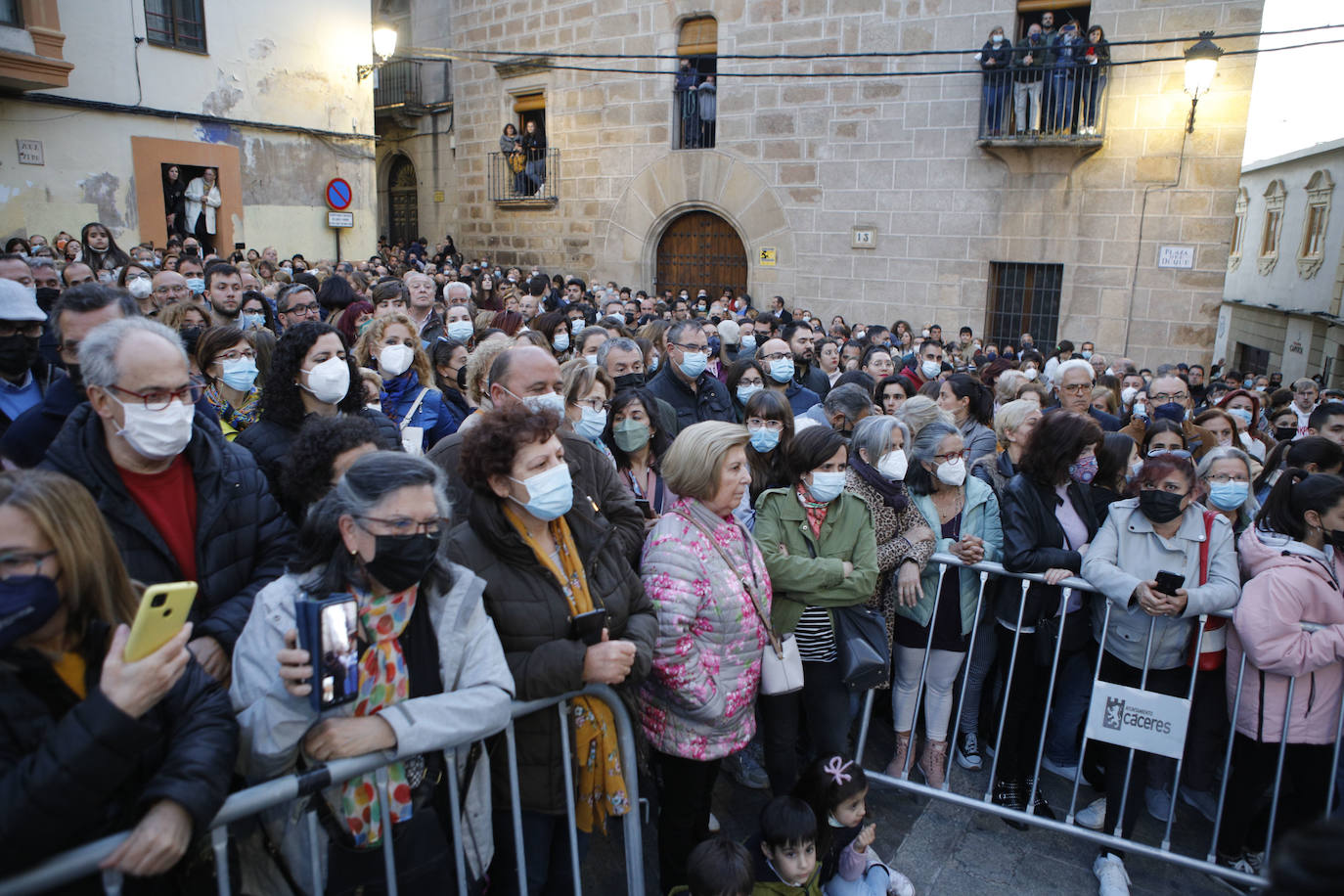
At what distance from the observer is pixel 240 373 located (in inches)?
154

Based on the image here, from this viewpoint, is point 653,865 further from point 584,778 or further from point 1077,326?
point 1077,326

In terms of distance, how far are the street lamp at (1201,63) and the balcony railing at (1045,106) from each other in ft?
4.18

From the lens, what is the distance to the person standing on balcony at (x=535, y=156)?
18266 mm

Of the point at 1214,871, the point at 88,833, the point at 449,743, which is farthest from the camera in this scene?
the point at 1214,871

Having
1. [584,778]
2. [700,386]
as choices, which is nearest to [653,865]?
[584,778]

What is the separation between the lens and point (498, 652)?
2.33 m

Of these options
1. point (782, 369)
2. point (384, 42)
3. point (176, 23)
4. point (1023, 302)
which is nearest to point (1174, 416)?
point (782, 369)

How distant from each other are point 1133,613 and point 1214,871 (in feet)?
3.38

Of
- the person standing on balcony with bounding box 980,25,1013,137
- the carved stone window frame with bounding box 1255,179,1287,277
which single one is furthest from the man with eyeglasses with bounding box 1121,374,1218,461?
the carved stone window frame with bounding box 1255,179,1287,277

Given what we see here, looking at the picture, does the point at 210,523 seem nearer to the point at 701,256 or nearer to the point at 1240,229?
the point at 701,256

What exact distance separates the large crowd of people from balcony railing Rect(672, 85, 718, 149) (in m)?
11.7

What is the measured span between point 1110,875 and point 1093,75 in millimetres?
11724

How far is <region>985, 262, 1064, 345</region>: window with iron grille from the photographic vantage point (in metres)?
13.1

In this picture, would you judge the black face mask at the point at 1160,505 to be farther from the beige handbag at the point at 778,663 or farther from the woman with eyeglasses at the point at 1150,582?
the beige handbag at the point at 778,663
